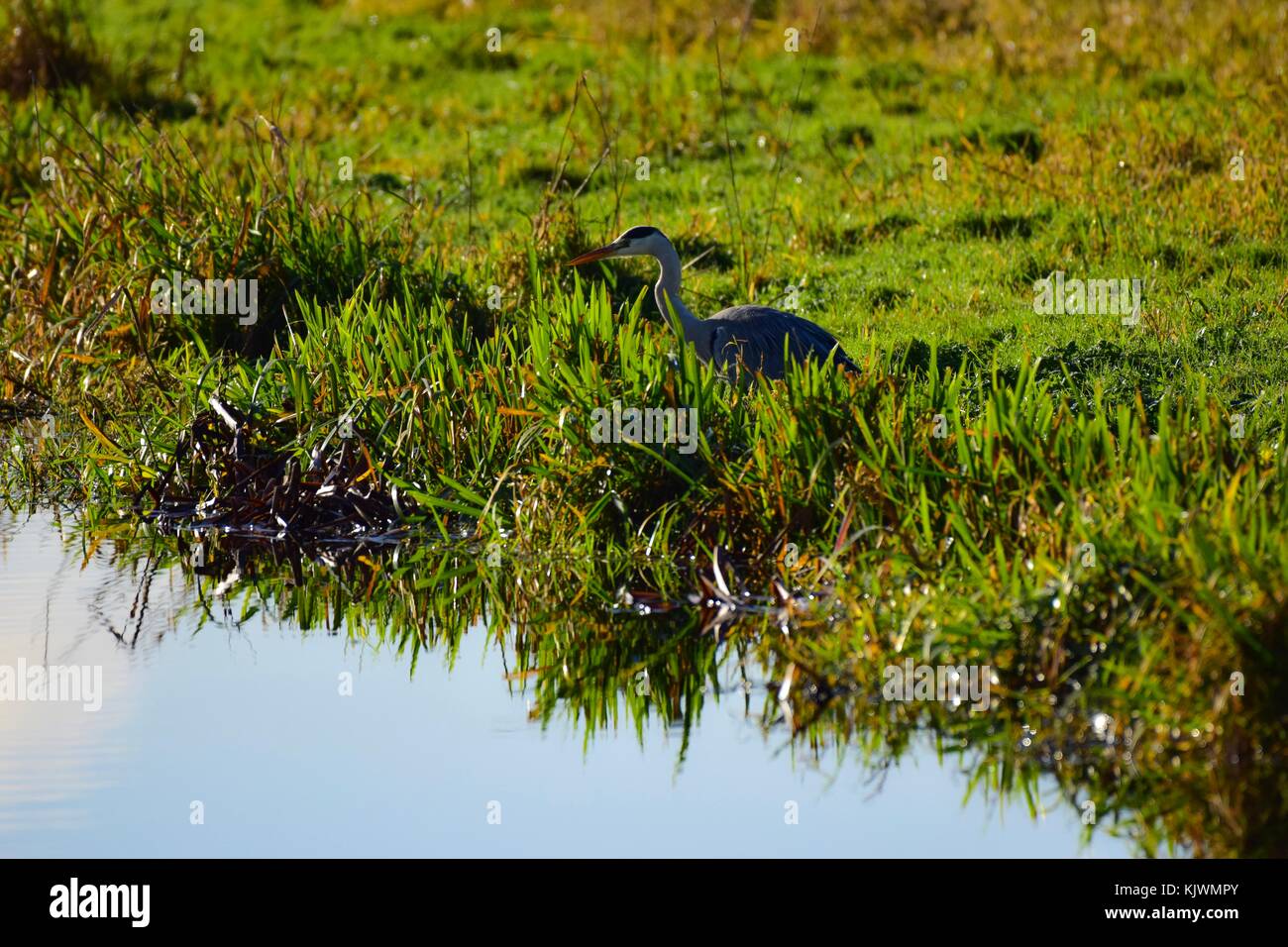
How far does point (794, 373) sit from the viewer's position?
27.4 ft

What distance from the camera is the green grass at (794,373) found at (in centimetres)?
648

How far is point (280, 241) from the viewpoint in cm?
1127

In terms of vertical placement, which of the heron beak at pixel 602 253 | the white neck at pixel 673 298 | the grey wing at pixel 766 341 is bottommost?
the grey wing at pixel 766 341

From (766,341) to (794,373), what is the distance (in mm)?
1383

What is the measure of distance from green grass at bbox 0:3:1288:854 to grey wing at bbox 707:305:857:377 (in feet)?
1.57

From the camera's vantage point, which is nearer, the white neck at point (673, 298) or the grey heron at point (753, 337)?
the grey heron at point (753, 337)

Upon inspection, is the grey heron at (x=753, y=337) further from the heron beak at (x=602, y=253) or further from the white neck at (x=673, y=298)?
the heron beak at (x=602, y=253)

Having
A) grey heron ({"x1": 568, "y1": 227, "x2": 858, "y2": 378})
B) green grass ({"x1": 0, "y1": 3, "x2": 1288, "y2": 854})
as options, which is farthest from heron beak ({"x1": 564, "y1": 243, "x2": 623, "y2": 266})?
grey heron ({"x1": 568, "y1": 227, "x2": 858, "y2": 378})

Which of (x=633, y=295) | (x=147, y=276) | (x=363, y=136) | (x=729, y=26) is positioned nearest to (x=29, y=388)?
(x=147, y=276)

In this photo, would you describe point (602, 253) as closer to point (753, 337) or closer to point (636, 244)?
point (636, 244)

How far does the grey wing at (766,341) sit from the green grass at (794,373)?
48cm

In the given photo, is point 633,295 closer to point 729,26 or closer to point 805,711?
point 805,711

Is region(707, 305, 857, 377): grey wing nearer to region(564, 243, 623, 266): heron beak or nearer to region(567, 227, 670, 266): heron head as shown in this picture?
region(567, 227, 670, 266): heron head

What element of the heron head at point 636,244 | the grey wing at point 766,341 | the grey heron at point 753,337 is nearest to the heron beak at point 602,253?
the heron head at point 636,244
